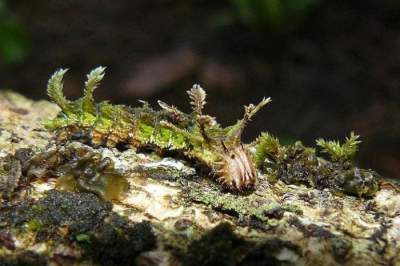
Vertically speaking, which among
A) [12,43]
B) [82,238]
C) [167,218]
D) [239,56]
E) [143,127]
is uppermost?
[239,56]

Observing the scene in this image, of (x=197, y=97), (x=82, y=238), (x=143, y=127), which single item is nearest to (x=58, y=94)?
(x=143, y=127)

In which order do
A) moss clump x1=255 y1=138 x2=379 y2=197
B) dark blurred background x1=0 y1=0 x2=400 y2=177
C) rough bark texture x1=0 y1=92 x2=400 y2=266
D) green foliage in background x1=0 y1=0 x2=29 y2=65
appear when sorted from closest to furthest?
1. rough bark texture x1=0 y1=92 x2=400 y2=266
2. moss clump x1=255 y1=138 x2=379 y2=197
3. dark blurred background x1=0 y1=0 x2=400 y2=177
4. green foliage in background x1=0 y1=0 x2=29 y2=65

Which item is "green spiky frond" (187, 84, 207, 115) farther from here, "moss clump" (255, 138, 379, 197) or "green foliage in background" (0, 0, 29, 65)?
"green foliage in background" (0, 0, 29, 65)

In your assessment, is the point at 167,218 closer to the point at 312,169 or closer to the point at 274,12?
the point at 312,169

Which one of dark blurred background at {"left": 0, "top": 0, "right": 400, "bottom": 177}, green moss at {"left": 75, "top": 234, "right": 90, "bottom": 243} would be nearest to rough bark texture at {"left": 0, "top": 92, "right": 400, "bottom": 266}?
green moss at {"left": 75, "top": 234, "right": 90, "bottom": 243}

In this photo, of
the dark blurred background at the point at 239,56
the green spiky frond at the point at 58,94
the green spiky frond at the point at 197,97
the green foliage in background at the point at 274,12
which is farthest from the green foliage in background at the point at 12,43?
the green spiky frond at the point at 197,97

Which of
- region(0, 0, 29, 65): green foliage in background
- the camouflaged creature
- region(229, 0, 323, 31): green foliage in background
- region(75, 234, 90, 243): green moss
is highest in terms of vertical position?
region(229, 0, 323, 31): green foliage in background

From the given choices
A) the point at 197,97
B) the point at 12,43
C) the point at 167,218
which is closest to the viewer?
the point at 167,218
